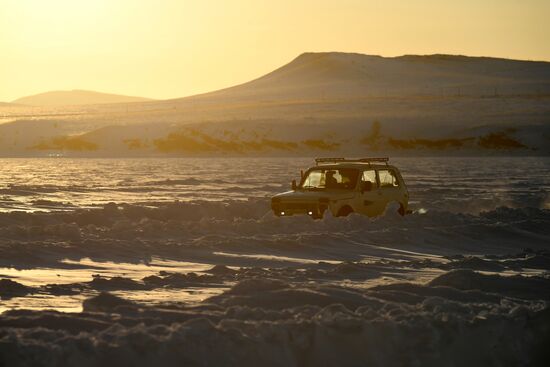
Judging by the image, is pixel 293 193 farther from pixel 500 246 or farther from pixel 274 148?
pixel 274 148

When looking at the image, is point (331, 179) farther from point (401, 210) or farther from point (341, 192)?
point (401, 210)

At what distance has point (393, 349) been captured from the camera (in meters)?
10.1

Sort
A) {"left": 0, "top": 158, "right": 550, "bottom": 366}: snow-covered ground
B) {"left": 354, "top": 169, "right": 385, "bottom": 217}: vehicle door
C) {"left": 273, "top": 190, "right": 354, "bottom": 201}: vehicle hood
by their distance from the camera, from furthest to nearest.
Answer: {"left": 354, "top": 169, "right": 385, "bottom": 217}: vehicle door < {"left": 273, "top": 190, "right": 354, "bottom": 201}: vehicle hood < {"left": 0, "top": 158, "right": 550, "bottom": 366}: snow-covered ground

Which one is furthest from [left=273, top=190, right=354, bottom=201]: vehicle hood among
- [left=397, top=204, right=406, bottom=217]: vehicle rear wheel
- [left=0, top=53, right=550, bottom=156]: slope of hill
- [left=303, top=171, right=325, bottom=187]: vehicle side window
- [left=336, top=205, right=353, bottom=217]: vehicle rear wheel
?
[left=0, top=53, right=550, bottom=156]: slope of hill

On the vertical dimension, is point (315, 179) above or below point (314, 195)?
above

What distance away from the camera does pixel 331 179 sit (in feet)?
79.3

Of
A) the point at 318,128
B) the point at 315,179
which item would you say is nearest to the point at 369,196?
the point at 315,179

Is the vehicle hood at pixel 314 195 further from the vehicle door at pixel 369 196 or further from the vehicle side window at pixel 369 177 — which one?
the vehicle side window at pixel 369 177

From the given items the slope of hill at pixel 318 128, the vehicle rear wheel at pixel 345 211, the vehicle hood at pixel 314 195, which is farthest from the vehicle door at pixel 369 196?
the slope of hill at pixel 318 128

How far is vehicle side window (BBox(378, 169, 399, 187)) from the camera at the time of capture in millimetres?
25052

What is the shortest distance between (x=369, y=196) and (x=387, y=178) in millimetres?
1253

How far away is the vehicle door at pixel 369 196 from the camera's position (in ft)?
78.6

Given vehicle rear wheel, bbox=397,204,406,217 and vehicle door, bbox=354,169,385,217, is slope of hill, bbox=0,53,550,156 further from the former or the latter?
vehicle door, bbox=354,169,385,217

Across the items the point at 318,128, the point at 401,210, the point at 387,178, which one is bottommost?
the point at 401,210
